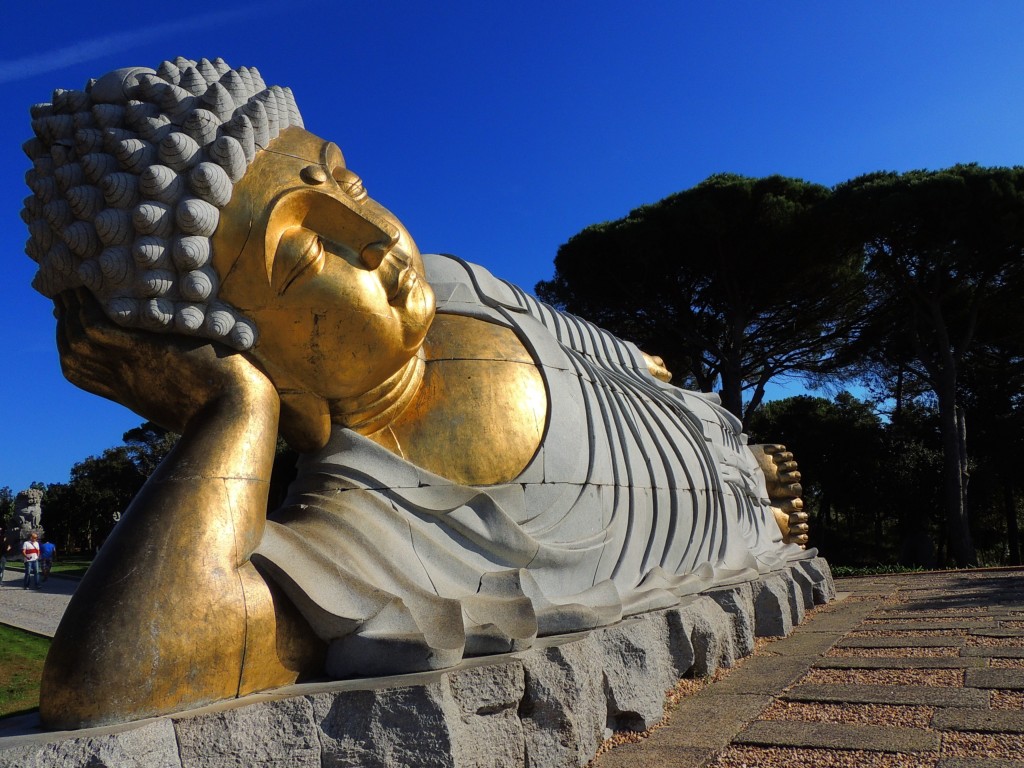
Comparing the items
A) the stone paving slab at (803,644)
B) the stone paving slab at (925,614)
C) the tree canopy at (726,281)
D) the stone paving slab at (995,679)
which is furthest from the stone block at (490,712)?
the tree canopy at (726,281)

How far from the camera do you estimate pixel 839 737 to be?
2.88m

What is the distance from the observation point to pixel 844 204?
14516 mm

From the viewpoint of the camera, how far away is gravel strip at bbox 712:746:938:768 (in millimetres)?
2566

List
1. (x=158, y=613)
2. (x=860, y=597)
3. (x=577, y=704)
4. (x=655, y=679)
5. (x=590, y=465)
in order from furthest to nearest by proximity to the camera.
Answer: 1. (x=860, y=597)
2. (x=590, y=465)
3. (x=655, y=679)
4. (x=577, y=704)
5. (x=158, y=613)

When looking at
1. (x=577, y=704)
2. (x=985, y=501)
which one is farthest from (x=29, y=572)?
(x=985, y=501)

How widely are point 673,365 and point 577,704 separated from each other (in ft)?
46.1

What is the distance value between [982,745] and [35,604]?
10933 millimetres

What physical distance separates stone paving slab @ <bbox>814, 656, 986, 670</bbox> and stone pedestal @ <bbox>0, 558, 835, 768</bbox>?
1.47 meters

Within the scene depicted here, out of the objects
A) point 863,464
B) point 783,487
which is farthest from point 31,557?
point 863,464

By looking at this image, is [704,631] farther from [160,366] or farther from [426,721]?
[160,366]

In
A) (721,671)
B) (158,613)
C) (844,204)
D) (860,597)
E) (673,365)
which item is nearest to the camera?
(158,613)

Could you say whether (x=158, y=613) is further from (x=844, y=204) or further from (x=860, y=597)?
(x=844, y=204)

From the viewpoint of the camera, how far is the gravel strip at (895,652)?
437 cm

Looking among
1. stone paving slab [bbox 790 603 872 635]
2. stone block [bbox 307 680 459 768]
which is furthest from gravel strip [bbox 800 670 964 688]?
stone block [bbox 307 680 459 768]
